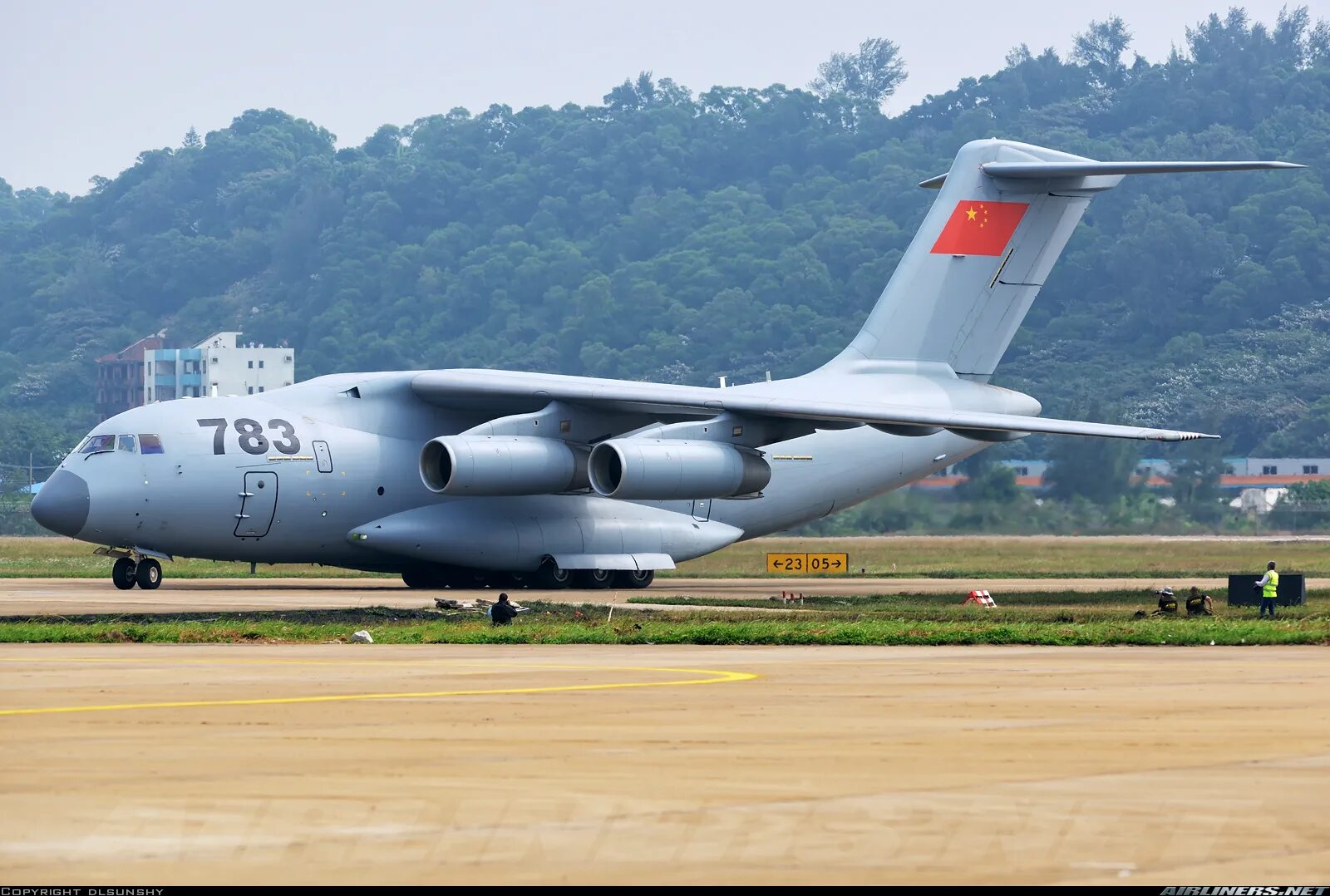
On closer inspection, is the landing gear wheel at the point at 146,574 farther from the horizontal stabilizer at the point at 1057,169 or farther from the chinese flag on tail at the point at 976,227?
the chinese flag on tail at the point at 976,227

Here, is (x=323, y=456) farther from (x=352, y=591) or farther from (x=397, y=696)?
(x=397, y=696)

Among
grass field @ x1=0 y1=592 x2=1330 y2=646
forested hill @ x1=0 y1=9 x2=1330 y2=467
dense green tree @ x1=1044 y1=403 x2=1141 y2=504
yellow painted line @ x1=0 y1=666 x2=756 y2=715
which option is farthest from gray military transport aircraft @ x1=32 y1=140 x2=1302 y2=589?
forested hill @ x1=0 y1=9 x2=1330 y2=467

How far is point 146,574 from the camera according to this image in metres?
30.8

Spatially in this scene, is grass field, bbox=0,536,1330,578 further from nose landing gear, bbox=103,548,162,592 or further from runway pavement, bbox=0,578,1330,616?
nose landing gear, bbox=103,548,162,592

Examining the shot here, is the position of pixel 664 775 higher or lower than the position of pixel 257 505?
higher

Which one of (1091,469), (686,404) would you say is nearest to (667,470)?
(686,404)

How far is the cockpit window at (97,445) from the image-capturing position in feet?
98.7

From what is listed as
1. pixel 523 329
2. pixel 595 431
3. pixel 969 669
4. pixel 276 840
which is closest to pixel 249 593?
pixel 595 431

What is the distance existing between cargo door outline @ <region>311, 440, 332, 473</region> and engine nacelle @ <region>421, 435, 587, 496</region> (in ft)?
4.48

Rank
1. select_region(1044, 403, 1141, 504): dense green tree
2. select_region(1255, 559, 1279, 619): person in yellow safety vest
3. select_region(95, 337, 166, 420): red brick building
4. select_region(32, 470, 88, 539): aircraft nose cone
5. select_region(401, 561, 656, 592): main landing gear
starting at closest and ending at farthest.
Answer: select_region(1255, 559, 1279, 619): person in yellow safety vest → select_region(32, 470, 88, 539): aircraft nose cone → select_region(401, 561, 656, 592): main landing gear → select_region(1044, 403, 1141, 504): dense green tree → select_region(95, 337, 166, 420): red brick building

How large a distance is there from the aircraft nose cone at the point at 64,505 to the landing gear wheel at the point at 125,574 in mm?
1142

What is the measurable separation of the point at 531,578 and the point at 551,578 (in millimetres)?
360

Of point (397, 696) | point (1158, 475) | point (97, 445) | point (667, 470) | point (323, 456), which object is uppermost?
point (397, 696)

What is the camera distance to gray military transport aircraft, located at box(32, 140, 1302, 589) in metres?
30.0
